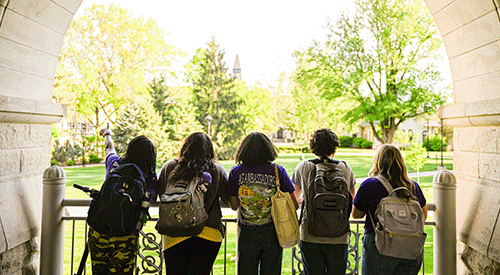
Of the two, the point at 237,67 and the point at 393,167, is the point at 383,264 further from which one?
the point at 237,67

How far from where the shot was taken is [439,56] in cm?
2217

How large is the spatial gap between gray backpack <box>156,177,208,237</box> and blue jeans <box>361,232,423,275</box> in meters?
1.15

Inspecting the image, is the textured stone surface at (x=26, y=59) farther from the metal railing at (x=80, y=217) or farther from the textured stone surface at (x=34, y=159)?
the metal railing at (x=80, y=217)

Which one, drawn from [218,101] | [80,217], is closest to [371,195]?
[80,217]

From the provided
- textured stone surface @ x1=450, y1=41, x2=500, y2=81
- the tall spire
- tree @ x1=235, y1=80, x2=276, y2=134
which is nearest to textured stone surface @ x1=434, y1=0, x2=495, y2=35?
textured stone surface @ x1=450, y1=41, x2=500, y2=81

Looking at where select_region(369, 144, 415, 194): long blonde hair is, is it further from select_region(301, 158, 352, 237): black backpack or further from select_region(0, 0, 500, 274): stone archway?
select_region(0, 0, 500, 274): stone archway

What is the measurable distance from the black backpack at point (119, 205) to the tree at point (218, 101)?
95.9 feet

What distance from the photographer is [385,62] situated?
72.3 feet

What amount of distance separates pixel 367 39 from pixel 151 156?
22241mm

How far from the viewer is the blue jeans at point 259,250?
2.56 meters

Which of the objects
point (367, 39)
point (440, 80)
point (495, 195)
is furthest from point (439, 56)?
point (495, 195)

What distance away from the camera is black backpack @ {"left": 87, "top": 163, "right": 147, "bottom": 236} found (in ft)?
7.63

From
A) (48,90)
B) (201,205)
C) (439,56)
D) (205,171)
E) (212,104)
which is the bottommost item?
(201,205)

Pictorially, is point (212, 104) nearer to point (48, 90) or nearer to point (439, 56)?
point (439, 56)
